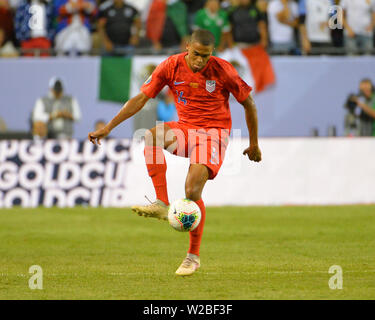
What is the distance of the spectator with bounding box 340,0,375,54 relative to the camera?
19031 millimetres

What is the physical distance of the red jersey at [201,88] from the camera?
890 cm

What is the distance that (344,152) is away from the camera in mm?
17234

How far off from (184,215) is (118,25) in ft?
37.8

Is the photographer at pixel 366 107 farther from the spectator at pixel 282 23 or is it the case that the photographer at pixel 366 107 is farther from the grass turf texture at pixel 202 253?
the grass turf texture at pixel 202 253

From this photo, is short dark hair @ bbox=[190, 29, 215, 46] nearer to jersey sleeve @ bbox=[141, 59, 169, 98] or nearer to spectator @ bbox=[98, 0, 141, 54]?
jersey sleeve @ bbox=[141, 59, 169, 98]

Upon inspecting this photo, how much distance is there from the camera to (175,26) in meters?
19.4

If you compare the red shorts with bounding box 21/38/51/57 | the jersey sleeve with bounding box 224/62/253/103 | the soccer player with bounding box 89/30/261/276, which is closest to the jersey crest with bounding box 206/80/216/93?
the soccer player with bounding box 89/30/261/276

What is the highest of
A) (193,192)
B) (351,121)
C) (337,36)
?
(337,36)

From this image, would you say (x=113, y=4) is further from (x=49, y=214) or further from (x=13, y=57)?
(x=49, y=214)

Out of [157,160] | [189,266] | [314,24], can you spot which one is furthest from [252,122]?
[314,24]

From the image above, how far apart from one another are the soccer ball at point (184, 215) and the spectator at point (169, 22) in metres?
11.0

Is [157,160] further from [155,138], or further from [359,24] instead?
[359,24]

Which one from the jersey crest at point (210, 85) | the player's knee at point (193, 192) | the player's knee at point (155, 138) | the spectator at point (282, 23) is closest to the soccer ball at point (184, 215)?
the player's knee at point (193, 192)
